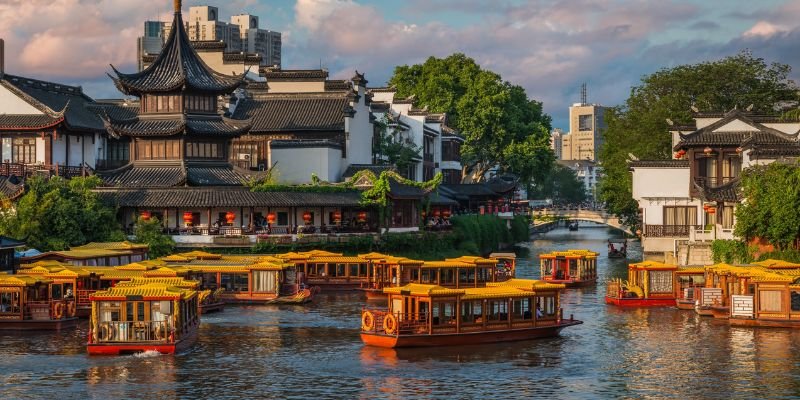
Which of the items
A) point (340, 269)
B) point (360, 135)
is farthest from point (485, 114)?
point (340, 269)

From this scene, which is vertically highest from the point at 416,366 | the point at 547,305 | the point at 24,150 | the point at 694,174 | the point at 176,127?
the point at 176,127

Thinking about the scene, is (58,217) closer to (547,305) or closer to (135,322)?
(135,322)

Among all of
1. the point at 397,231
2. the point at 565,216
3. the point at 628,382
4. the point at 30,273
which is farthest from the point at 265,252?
the point at 565,216

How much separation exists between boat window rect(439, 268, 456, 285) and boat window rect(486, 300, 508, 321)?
18.6 meters

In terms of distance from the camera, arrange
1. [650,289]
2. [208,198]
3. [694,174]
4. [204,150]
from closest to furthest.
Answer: [650,289] < [208,198] < [694,174] < [204,150]

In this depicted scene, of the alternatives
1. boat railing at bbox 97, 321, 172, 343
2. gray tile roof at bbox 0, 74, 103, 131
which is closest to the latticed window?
boat railing at bbox 97, 321, 172, 343

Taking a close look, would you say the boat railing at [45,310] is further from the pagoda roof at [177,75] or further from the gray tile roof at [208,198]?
the pagoda roof at [177,75]

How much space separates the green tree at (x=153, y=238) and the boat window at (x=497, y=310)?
3355cm

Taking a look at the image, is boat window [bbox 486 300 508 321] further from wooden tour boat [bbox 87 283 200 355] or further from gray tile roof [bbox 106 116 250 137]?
gray tile roof [bbox 106 116 250 137]

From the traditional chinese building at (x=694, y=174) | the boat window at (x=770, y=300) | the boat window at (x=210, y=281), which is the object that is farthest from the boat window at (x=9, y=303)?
the traditional chinese building at (x=694, y=174)

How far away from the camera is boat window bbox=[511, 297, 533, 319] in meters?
51.0

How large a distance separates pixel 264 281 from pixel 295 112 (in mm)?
38058

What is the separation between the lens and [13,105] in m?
91.8

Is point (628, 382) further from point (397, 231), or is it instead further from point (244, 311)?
point (397, 231)
